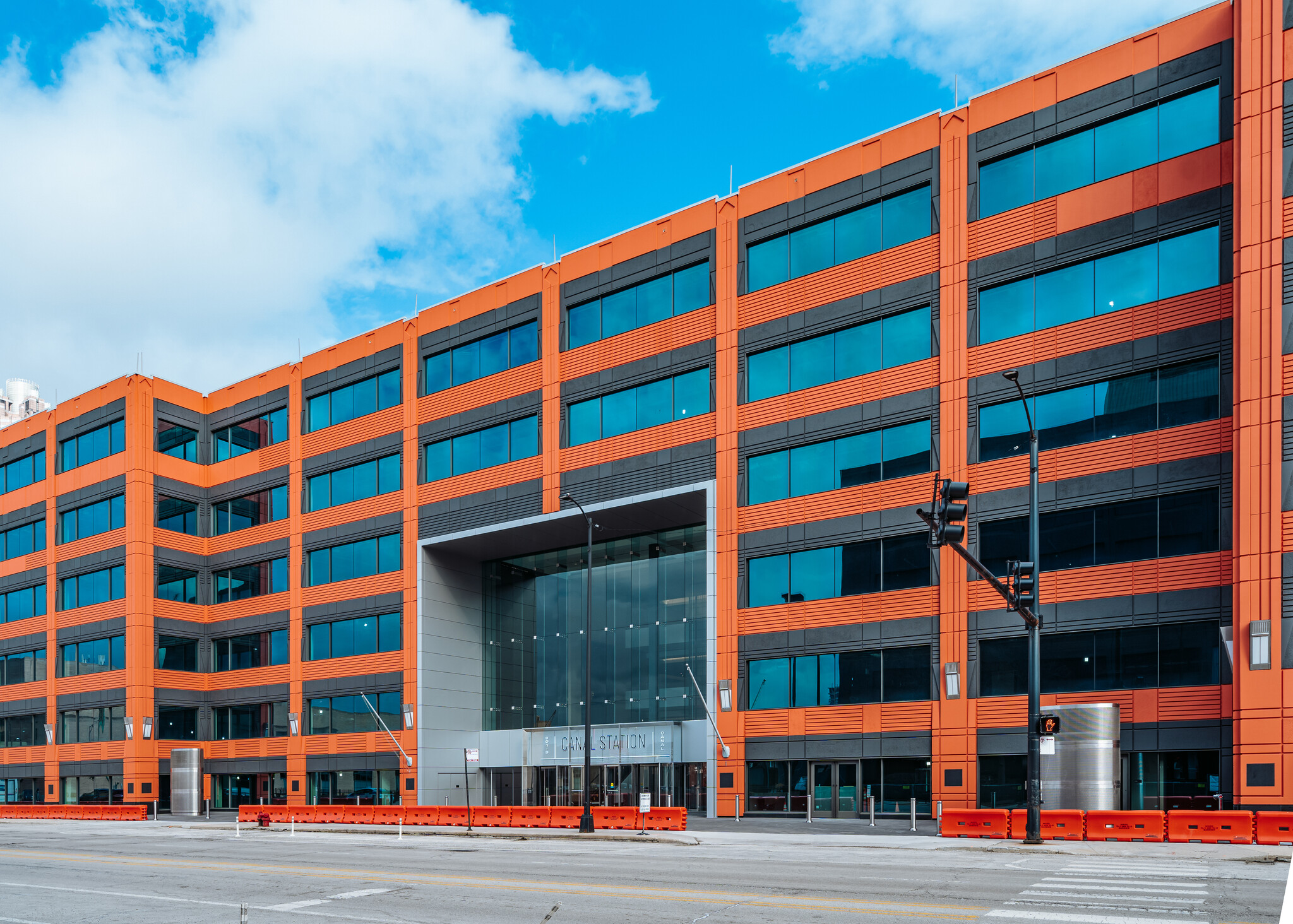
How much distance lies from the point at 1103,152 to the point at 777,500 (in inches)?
655

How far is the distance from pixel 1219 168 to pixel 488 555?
121 ft

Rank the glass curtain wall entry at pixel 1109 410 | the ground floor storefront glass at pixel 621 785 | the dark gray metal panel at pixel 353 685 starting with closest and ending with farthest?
the glass curtain wall entry at pixel 1109 410 → the ground floor storefront glass at pixel 621 785 → the dark gray metal panel at pixel 353 685

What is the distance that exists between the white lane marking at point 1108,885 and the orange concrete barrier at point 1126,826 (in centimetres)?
1006

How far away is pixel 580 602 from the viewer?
53156 mm

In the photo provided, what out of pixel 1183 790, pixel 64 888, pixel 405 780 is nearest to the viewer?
pixel 64 888

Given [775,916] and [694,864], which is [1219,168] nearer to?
[694,864]

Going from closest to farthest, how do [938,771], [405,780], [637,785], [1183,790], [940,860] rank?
1. [940,860]
2. [1183,790]
3. [938,771]
4. [637,785]
5. [405,780]

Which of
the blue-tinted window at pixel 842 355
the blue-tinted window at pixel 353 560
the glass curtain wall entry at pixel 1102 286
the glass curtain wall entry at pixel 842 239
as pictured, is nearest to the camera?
the glass curtain wall entry at pixel 1102 286

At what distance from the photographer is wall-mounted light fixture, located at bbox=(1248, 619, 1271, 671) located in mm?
29641

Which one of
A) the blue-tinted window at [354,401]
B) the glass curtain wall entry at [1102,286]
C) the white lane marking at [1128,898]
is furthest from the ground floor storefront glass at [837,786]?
the blue-tinted window at [354,401]

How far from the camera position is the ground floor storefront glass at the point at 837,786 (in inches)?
1489

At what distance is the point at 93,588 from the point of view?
214 ft

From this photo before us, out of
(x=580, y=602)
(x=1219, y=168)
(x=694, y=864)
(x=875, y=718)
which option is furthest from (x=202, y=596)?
(x=1219, y=168)

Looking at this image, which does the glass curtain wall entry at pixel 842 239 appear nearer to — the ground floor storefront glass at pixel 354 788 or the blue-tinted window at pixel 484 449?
the blue-tinted window at pixel 484 449
